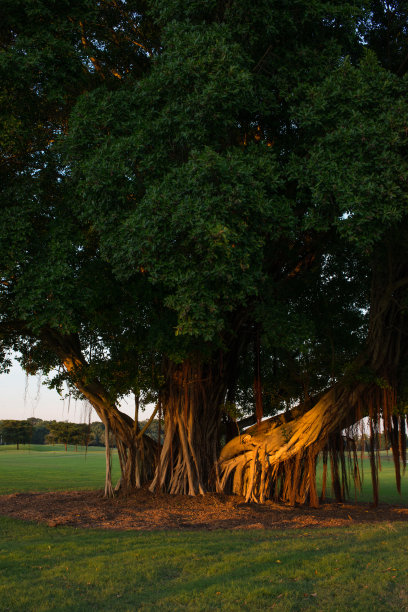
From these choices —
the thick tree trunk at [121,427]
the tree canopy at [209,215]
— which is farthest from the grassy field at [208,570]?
the thick tree trunk at [121,427]

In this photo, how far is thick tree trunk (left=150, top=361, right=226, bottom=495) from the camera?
12.8 meters

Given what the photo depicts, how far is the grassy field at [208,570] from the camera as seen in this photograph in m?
5.13

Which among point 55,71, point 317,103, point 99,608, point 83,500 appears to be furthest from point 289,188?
point 83,500

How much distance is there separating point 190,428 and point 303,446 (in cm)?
261

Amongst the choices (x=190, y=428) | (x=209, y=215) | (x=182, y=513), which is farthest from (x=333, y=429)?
(x=209, y=215)

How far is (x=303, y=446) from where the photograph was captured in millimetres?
11875

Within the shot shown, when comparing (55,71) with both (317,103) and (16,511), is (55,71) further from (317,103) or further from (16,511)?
(16,511)

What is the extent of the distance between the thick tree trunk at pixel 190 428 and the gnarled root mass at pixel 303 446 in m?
0.52

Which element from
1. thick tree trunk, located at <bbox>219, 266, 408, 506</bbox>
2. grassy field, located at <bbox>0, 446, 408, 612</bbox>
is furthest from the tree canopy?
grassy field, located at <bbox>0, 446, 408, 612</bbox>

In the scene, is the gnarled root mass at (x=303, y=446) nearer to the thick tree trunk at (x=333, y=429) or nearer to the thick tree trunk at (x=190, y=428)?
the thick tree trunk at (x=333, y=429)

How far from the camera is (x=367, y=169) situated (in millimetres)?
8141

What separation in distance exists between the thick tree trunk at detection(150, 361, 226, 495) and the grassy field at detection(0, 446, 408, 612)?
391cm

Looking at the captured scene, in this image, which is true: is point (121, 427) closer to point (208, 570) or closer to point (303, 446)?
point (303, 446)

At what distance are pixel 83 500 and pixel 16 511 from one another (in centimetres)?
182
